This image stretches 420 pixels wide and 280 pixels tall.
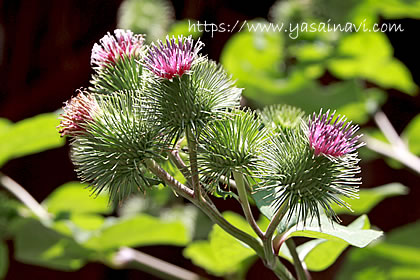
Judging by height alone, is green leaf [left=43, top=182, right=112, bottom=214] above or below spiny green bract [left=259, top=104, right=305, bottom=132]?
below

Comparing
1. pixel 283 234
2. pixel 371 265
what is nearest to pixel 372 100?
pixel 371 265

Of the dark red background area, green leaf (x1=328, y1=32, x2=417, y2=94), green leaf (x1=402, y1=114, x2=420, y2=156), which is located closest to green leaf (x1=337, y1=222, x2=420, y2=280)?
green leaf (x1=402, y1=114, x2=420, y2=156)

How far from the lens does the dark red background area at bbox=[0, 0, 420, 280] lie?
212 centimetres

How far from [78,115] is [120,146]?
6 centimetres

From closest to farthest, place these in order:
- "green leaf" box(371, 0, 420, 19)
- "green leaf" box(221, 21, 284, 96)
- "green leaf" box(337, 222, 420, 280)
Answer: "green leaf" box(337, 222, 420, 280)
"green leaf" box(371, 0, 420, 19)
"green leaf" box(221, 21, 284, 96)

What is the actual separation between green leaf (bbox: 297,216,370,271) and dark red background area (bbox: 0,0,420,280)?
1381 mm

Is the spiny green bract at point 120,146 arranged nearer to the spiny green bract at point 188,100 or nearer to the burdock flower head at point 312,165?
the spiny green bract at point 188,100

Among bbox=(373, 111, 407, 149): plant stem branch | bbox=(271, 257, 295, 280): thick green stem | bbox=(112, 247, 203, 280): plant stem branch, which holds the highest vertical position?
bbox=(373, 111, 407, 149): plant stem branch

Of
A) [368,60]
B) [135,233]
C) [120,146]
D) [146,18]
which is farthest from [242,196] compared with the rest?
[146,18]

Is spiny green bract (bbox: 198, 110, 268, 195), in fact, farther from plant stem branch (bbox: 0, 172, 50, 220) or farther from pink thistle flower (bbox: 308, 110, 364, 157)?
plant stem branch (bbox: 0, 172, 50, 220)

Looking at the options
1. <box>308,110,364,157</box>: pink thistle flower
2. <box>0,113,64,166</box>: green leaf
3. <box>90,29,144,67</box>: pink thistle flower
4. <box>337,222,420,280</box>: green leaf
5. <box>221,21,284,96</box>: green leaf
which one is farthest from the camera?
<box>221,21,284,96</box>: green leaf

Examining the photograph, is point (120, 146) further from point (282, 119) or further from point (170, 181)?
point (282, 119)

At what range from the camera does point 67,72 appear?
2.39m

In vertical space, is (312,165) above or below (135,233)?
above
